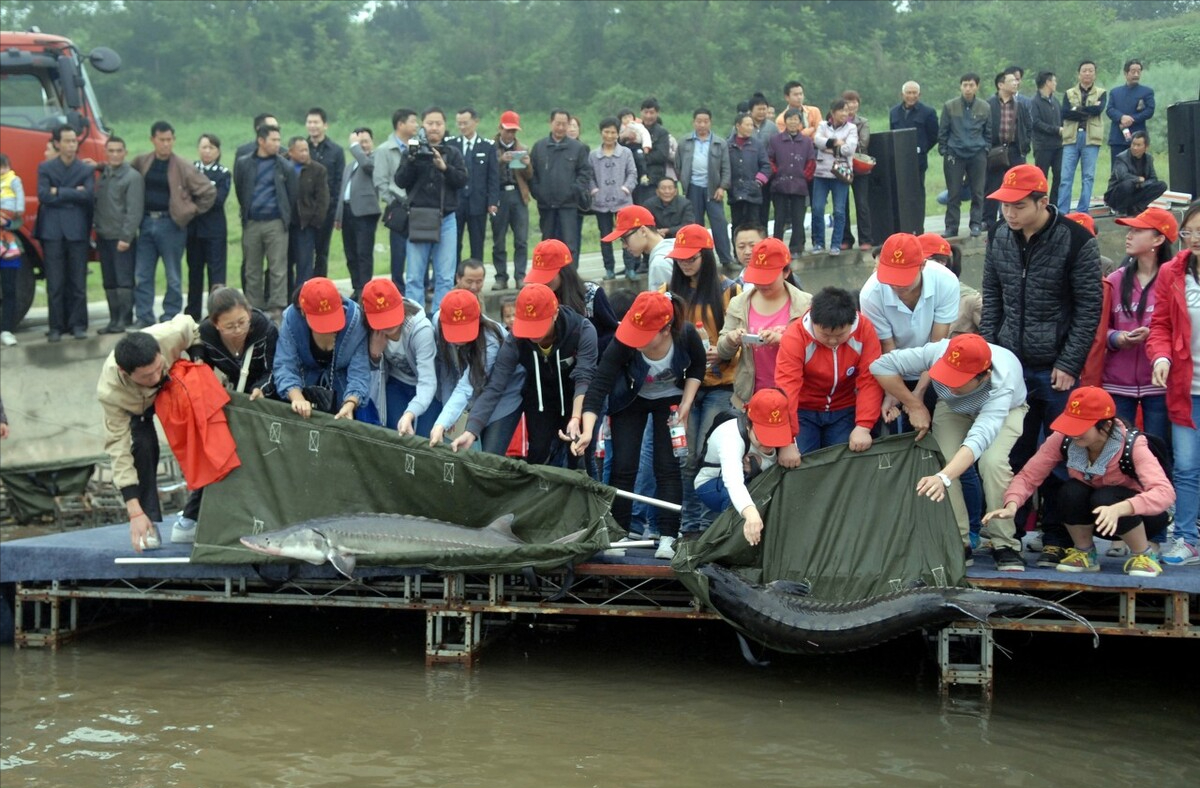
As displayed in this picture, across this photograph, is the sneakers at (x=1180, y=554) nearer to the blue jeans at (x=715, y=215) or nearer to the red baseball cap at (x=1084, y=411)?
the red baseball cap at (x=1084, y=411)

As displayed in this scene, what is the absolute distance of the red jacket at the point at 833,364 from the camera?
8.35 metres

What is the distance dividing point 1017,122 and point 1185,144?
2.53m

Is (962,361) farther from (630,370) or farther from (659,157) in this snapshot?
(659,157)

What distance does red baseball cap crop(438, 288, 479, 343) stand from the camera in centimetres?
920

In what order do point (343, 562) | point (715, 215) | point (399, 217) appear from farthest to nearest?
point (715, 215)
point (399, 217)
point (343, 562)

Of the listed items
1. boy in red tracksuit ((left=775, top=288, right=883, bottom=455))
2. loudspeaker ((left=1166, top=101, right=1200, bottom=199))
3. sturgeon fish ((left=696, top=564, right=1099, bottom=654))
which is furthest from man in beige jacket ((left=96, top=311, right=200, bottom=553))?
loudspeaker ((left=1166, top=101, right=1200, bottom=199))

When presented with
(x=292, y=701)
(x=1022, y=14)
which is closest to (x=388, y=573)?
(x=292, y=701)

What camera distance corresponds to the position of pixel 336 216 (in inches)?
626

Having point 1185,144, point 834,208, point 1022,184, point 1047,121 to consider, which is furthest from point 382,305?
point 1047,121

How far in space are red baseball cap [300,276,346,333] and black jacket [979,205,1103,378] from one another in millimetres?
4137

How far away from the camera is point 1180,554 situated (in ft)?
27.4

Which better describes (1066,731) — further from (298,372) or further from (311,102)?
(311,102)

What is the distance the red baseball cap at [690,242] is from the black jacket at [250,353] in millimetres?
2749

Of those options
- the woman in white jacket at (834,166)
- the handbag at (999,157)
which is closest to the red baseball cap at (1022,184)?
the woman in white jacket at (834,166)
